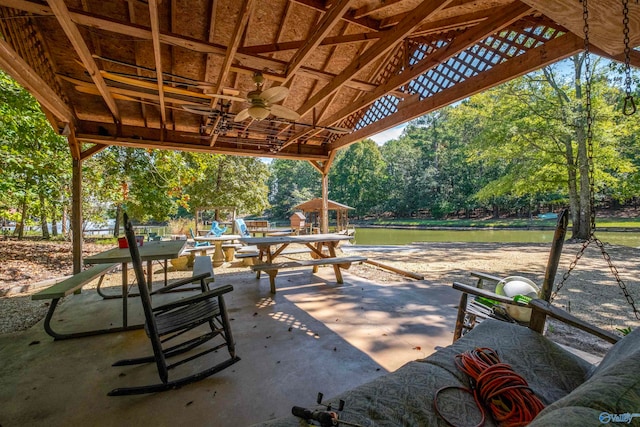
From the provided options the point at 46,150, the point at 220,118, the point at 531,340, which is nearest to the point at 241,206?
the point at 46,150

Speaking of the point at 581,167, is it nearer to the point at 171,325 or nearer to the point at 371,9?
the point at 371,9

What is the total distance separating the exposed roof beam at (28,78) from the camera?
2.31m

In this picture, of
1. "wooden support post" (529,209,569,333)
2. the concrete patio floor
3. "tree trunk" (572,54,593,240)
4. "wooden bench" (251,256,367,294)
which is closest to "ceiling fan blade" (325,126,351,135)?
"wooden bench" (251,256,367,294)

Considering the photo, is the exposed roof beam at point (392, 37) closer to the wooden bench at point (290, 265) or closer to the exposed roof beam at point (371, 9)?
the exposed roof beam at point (371, 9)

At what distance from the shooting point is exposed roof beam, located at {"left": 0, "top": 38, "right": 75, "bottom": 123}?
2.31m

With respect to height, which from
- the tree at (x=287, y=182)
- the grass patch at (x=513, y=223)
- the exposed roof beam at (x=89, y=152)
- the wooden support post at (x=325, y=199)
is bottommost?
the grass patch at (x=513, y=223)

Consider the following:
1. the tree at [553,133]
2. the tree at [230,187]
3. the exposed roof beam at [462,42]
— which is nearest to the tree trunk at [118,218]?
the tree at [230,187]

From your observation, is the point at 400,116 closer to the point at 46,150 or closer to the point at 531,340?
the point at 531,340

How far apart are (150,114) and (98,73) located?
6.35 ft

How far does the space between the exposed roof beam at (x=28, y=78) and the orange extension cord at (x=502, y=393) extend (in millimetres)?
3870

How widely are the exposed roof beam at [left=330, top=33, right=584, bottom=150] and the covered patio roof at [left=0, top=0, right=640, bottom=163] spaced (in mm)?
12

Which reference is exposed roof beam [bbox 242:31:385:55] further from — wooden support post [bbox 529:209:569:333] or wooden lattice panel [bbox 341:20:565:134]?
wooden support post [bbox 529:209:569:333]

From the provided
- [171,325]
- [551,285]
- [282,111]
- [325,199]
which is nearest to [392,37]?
[282,111]

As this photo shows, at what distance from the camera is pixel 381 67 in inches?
169
